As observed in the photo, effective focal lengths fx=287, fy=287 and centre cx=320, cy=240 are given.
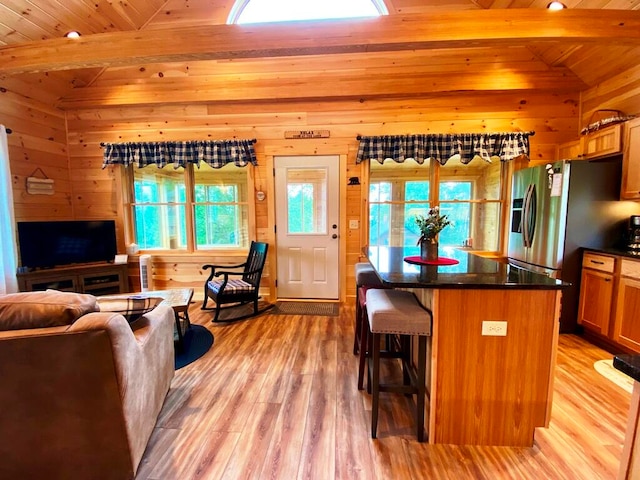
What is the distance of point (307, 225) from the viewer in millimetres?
3975

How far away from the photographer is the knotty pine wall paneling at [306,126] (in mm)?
3643

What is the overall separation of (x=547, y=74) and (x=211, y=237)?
481 cm

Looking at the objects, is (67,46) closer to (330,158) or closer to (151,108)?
(151,108)

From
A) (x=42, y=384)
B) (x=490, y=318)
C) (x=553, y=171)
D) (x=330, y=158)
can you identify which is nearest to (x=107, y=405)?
(x=42, y=384)

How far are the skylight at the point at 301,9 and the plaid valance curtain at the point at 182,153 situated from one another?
57.5 inches

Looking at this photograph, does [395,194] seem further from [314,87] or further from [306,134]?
[314,87]

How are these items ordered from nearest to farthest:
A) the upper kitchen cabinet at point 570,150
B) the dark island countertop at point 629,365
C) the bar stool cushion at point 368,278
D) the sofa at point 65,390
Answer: the dark island countertop at point 629,365 → the sofa at point 65,390 → the bar stool cushion at point 368,278 → the upper kitchen cabinet at point 570,150

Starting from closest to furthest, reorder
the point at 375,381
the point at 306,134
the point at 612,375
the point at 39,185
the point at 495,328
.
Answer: the point at 495,328
the point at 375,381
the point at 612,375
the point at 39,185
the point at 306,134

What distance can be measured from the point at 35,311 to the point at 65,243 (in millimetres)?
3171

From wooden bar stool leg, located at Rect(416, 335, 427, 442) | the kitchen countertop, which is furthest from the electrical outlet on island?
the kitchen countertop

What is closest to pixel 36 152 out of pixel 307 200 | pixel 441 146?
pixel 307 200

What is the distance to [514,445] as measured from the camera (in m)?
1.56

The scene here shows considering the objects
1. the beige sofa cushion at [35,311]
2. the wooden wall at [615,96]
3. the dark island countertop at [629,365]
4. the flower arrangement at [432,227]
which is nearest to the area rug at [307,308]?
the flower arrangement at [432,227]

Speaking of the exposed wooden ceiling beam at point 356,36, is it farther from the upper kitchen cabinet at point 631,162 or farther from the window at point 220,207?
the window at point 220,207
